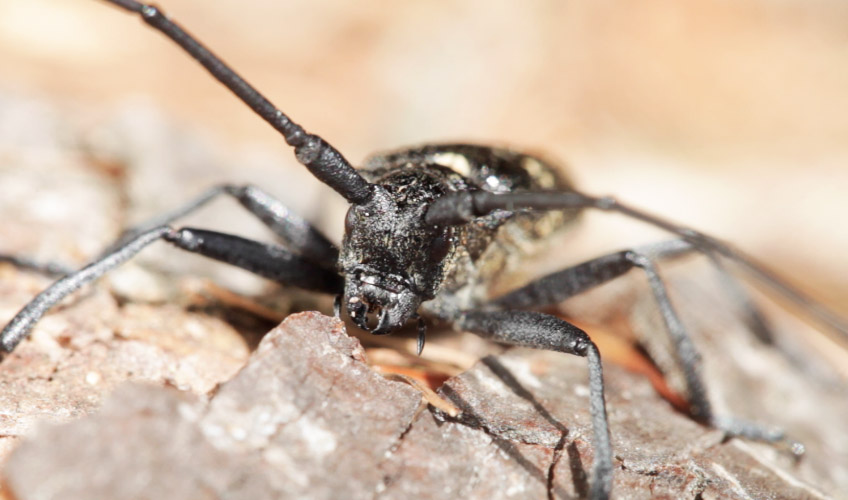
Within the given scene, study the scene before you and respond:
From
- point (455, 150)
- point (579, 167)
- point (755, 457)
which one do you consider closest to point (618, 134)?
point (579, 167)

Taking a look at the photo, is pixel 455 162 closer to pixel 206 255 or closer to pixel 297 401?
pixel 206 255

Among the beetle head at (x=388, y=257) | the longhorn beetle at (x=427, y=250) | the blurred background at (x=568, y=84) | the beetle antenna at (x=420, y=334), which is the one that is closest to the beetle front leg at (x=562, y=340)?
the longhorn beetle at (x=427, y=250)

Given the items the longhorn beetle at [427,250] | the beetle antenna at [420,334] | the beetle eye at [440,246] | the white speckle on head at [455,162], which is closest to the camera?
the longhorn beetle at [427,250]

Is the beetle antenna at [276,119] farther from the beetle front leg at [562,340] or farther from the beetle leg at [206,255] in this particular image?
the beetle front leg at [562,340]

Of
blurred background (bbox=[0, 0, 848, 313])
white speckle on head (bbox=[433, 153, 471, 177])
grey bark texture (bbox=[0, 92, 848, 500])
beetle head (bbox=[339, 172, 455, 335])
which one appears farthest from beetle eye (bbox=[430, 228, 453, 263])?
blurred background (bbox=[0, 0, 848, 313])

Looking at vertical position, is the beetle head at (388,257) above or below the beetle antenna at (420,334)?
above

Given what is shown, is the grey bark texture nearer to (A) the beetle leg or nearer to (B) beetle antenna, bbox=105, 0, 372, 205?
(A) the beetle leg

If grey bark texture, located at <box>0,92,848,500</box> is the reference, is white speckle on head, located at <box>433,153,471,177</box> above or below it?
above
